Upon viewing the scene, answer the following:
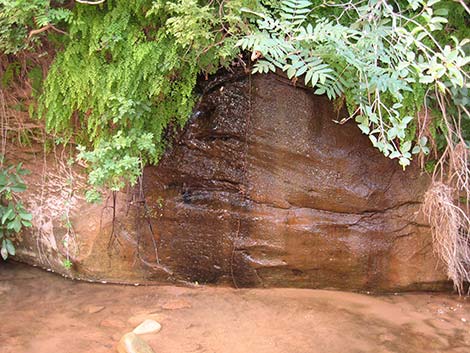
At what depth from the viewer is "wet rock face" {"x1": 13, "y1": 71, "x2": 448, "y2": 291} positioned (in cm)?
378

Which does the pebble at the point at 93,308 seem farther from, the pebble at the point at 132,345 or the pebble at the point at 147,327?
the pebble at the point at 132,345

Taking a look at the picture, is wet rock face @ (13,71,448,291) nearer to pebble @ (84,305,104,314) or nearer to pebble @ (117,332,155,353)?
pebble @ (84,305,104,314)

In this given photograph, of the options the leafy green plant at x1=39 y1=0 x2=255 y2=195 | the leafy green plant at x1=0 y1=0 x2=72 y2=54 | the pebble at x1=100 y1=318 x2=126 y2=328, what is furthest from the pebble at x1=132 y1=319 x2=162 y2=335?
the leafy green plant at x1=0 y1=0 x2=72 y2=54

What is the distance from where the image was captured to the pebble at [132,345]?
312cm

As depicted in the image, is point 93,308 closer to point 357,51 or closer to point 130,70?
point 130,70

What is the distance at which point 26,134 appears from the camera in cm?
420

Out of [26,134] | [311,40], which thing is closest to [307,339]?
[311,40]

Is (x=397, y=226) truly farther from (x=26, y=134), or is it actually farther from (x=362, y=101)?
(x=26, y=134)

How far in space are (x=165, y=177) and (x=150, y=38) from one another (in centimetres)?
115

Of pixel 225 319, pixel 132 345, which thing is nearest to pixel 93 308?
pixel 132 345

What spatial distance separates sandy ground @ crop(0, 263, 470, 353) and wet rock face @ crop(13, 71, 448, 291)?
0.60ft

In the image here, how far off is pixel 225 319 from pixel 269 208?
0.95 metres

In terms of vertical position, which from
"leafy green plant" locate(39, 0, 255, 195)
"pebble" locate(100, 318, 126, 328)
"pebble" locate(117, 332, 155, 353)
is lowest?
"pebble" locate(100, 318, 126, 328)

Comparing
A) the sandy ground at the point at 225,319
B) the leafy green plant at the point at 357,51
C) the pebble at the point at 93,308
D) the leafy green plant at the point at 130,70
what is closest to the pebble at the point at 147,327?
the sandy ground at the point at 225,319
